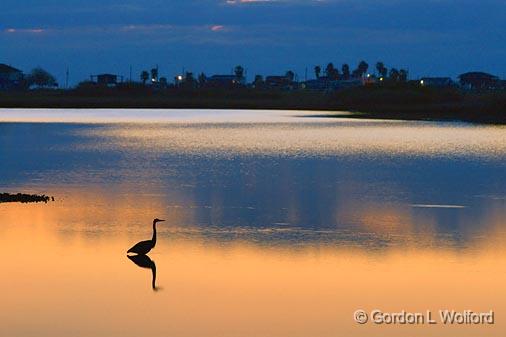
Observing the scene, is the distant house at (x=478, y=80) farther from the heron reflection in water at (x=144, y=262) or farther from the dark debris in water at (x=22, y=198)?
the heron reflection in water at (x=144, y=262)

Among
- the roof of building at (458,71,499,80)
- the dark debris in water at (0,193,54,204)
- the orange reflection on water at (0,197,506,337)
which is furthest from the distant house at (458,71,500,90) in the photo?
the orange reflection on water at (0,197,506,337)

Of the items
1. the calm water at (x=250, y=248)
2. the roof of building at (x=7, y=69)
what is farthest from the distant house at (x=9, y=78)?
the calm water at (x=250, y=248)

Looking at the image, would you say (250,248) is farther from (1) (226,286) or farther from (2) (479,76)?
(2) (479,76)

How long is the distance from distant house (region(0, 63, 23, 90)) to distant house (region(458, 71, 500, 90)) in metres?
79.9

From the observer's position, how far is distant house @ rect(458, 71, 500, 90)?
190 metres

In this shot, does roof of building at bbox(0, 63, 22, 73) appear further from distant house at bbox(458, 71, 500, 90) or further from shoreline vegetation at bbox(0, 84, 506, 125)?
distant house at bbox(458, 71, 500, 90)

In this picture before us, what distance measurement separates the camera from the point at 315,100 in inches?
5699

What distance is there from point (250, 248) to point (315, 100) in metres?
127

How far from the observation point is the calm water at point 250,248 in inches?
538

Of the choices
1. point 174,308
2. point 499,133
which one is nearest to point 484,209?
point 174,308

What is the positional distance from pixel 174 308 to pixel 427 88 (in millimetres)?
110200

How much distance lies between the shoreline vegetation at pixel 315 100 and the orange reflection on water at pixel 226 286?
75200mm

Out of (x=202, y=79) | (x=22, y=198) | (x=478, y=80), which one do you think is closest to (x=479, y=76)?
(x=478, y=80)

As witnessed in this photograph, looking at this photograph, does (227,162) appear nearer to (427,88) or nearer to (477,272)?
(477,272)
